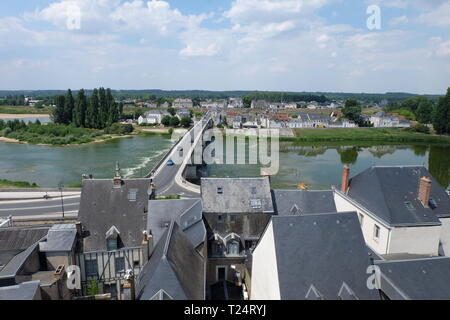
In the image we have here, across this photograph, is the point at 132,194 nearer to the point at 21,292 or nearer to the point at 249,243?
the point at 249,243

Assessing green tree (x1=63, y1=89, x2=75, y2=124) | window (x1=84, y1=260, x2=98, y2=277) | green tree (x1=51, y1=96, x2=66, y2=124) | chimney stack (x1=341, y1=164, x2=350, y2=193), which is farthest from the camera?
green tree (x1=63, y1=89, x2=75, y2=124)

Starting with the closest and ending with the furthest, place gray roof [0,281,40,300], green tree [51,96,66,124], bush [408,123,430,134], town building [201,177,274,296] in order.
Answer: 1. gray roof [0,281,40,300]
2. town building [201,177,274,296]
3. green tree [51,96,66,124]
4. bush [408,123,430,134]

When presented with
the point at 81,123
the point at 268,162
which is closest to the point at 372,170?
the point at 268,162

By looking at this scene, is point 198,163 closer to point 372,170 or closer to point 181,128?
point 372,170

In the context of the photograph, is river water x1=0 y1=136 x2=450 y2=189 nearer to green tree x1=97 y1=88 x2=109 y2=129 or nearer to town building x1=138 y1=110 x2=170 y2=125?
green tree x1=97 y1=88 x2=109 y2=129

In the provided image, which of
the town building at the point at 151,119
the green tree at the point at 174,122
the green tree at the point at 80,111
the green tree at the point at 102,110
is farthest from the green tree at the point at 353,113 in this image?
the green tree at the point at 80,111
